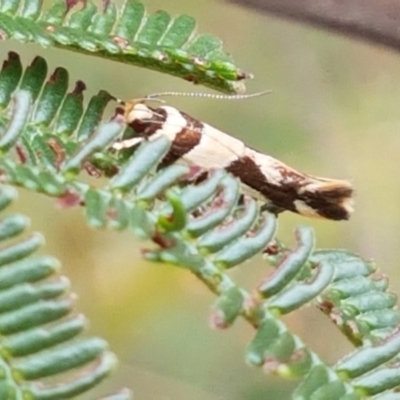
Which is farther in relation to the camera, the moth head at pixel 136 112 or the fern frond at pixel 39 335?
the moth head at pixel 136 112

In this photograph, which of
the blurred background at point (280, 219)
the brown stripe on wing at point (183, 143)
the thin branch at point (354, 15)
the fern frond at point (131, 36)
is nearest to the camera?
the fern frond at point (131, 36)

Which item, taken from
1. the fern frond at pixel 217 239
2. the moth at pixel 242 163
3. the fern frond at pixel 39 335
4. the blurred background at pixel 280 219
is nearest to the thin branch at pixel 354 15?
the moth at pixel 242 163

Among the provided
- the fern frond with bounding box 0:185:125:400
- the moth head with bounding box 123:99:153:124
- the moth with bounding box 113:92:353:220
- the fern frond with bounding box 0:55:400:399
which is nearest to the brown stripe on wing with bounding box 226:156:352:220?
the moth with bounding box 113:92:353:220

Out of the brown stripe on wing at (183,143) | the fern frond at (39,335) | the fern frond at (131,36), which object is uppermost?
the fern frond at (131,36)

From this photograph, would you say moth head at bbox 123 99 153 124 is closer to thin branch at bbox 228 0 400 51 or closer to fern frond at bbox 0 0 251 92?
fern frond at bbox 0 0 251 92

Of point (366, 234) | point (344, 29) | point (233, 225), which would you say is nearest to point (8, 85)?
point (233, 225)

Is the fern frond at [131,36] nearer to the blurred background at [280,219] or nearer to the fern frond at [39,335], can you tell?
the fern frond at [39,335]
